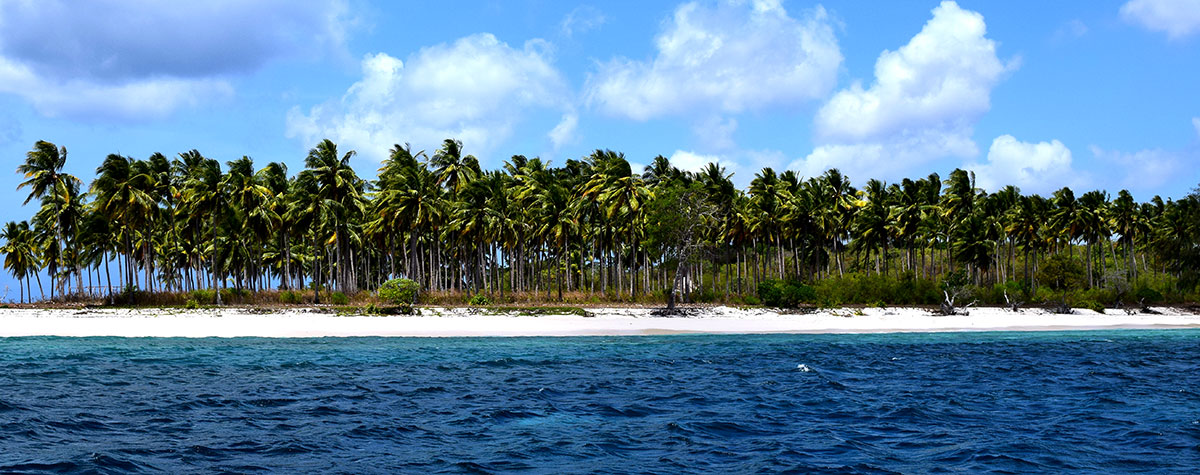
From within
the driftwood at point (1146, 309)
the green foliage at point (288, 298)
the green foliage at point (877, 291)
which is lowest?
the driftwood at point (1146, 309)

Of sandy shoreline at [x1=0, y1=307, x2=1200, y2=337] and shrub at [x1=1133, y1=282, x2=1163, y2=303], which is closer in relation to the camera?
sandy shoreline at [x1=0, y1=307, x2=1200, y2=337]

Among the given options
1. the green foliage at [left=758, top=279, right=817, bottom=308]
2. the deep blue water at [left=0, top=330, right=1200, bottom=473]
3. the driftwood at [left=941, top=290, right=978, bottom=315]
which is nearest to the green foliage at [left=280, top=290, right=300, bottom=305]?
the deep blue water at [left=0, top=330, right=1200, bottom=473]

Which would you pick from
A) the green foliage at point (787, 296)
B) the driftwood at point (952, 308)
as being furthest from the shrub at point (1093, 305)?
the green foliage at point (787, 296)

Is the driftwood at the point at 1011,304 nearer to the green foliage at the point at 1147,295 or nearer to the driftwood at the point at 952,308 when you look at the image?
the driftwood at the point at 952,308

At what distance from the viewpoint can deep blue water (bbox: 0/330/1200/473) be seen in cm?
1361

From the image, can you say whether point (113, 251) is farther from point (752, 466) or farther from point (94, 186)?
point (752, 466)

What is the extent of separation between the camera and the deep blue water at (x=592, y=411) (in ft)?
44.7

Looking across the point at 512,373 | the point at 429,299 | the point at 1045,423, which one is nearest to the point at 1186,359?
the point at 1045,423

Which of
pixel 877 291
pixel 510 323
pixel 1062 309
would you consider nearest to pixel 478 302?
pixel 510 323

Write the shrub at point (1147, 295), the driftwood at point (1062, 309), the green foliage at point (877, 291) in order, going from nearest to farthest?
the driftwood at point (1062, 309) < the green foliage at point (877, 291) < the shrub at point (1147, 295)

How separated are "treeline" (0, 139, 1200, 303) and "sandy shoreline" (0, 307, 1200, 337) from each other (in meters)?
8.07

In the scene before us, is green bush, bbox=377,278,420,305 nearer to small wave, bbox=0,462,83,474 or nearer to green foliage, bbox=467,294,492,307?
green foliage, bbox=467,294,492,307

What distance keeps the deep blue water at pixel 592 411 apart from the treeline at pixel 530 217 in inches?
1233

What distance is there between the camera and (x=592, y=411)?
18.9m
